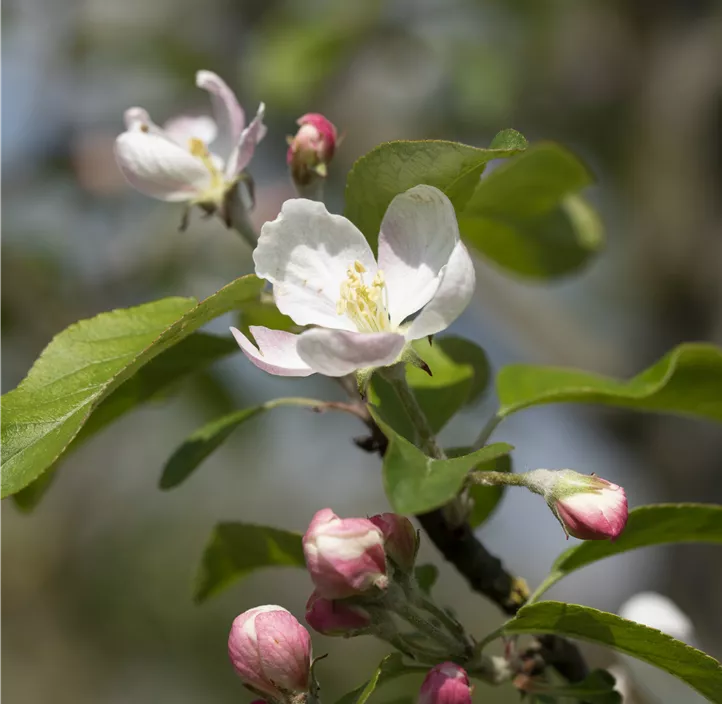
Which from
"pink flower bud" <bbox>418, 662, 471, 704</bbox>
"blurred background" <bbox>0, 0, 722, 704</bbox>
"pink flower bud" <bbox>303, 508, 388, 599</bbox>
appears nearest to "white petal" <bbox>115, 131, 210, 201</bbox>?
"pink flower bud" <bbox>303, 508, 388, 599</bbox>

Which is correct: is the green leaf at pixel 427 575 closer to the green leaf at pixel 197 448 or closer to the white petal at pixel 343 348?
the green leaf at pixel 197 448

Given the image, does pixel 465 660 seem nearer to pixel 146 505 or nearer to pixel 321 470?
pixel 321 470

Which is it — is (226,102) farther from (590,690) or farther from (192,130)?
(590,690)

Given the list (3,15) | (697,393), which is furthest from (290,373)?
(3,15)

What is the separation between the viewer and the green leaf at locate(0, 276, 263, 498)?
2.09 feet

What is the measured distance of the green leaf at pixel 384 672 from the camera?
0.65 m

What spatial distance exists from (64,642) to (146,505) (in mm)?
929

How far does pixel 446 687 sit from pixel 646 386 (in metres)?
0.40

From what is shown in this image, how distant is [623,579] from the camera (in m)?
3.51

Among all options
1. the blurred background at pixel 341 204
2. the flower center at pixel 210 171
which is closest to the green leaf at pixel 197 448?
the flower center at pixel 210 171

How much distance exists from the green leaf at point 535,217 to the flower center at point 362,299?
1.02 ft

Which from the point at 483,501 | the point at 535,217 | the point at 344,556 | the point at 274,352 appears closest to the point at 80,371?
the point at 274,352

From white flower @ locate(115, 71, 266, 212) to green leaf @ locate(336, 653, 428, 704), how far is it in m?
0.50

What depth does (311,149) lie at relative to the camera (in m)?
0.82
